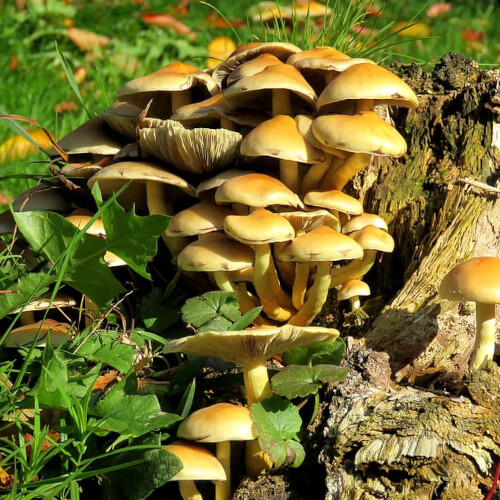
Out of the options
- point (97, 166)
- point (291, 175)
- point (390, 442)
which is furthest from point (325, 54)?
point (390, 442)

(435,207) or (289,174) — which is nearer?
(289,174)

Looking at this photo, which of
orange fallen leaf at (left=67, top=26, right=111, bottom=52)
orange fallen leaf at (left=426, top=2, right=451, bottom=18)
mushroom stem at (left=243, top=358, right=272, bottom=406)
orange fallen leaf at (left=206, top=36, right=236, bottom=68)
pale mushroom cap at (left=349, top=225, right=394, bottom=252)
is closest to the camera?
mushroom stem at (left=243, top=358, right=272, bottom=406)

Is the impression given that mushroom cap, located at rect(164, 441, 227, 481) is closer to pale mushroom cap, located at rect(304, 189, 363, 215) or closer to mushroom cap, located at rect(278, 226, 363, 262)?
mushroom cap, located at rect(278, 226, 363, 262)

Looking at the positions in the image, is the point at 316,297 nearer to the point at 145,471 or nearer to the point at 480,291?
the point at 480,291

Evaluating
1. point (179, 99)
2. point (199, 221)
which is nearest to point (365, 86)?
point (199, 221)

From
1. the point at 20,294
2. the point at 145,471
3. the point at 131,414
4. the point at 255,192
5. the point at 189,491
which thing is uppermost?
the point at 255,192

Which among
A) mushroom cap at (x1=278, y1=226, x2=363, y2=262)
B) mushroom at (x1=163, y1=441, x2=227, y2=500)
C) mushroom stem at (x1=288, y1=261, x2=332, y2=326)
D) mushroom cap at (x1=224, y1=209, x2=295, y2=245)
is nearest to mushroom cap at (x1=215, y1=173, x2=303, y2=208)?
mushroom cap at (x1=224, y1=209, x2=295, y2=245)

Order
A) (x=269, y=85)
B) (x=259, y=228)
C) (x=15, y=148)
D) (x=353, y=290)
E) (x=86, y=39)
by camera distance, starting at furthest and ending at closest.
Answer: (x=86, y=39), (x=15, y=148), (x=353, y=290), (x=269, y=85), (x=259, y=228)
